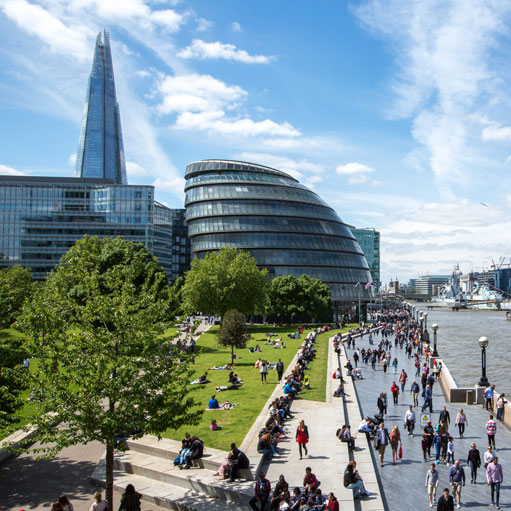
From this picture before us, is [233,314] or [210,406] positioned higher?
[233,314]

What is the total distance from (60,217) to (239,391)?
10633 centimetres

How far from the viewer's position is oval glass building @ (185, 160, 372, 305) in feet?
336

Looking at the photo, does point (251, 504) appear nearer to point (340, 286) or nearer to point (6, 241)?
point (340, 286)

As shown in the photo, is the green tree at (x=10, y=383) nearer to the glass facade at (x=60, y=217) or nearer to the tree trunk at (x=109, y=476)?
the tree trunk at (x=109, y=476)

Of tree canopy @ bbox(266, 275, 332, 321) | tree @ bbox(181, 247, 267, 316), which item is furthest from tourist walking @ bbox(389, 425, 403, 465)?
tree canopy @ bbox(266, 275, 332, 321)

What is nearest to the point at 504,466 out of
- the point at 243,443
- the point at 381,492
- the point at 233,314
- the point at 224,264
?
the point at 381,492

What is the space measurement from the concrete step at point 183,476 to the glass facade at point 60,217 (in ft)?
357

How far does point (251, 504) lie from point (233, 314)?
90.0 ft

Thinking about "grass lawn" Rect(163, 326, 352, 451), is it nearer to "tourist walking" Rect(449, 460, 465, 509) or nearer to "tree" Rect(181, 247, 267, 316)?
"tourist walking" Rect(449, 460, 465, 509)

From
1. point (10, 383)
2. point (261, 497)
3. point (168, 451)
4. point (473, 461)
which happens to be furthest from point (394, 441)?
point (10, 383)

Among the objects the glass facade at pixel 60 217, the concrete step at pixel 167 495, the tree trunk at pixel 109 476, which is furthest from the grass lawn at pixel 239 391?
the glass facade at pixel 60 217

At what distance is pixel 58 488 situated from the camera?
16016 millimetres

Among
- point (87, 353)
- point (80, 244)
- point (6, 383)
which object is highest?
point (80, 244)

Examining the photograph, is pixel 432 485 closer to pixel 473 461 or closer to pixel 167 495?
pixel 473 461
